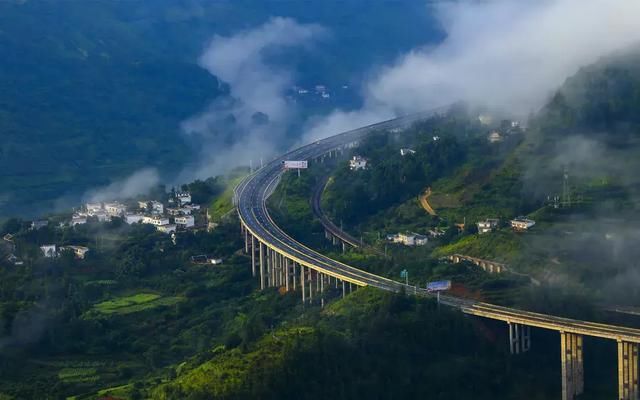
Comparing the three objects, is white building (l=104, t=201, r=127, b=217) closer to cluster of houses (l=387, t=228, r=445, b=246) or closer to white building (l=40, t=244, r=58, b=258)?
white building (l=40, t=244, r=58, b=258)

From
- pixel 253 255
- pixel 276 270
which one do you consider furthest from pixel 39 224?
pixel 276 270

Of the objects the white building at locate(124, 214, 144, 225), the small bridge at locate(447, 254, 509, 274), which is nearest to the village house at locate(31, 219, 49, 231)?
the white building at locate(124, 214, 144, 225)

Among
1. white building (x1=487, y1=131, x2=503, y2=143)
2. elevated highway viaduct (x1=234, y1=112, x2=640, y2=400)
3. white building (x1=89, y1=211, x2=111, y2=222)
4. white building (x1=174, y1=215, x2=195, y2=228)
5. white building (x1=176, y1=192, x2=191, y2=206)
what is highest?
white building (x1=487, y1=131, x2=503, y2=143)

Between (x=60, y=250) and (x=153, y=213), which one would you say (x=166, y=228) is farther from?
(x=60, y=250)

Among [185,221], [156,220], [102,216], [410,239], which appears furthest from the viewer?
[102,216]

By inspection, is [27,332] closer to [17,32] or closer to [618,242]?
[618,242]

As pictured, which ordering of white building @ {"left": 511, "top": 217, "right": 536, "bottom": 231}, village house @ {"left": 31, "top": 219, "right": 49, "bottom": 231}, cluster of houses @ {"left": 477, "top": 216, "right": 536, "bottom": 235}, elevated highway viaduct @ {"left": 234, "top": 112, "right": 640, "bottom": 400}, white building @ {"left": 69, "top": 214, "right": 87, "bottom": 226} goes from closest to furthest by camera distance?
elevated highway viaduct @ {"left": 234, "top": 112, "right": 640, "bottom": 400} < white building @ {"left": 511, "top": 217, "right": 536, "bottom": 231} < cluster of houses @ {"left": 477, "top": 216, "right": 536, "bottom": 235} < village house @ {"left": 31, "top": 219, "right": 49, "bottom": 231} < white building @ {"left": 69, "top": 214, "right": 87, "bottom": 226}

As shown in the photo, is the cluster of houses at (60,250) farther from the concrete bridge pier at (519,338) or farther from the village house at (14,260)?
the concrete bridge pier at (519,338)
